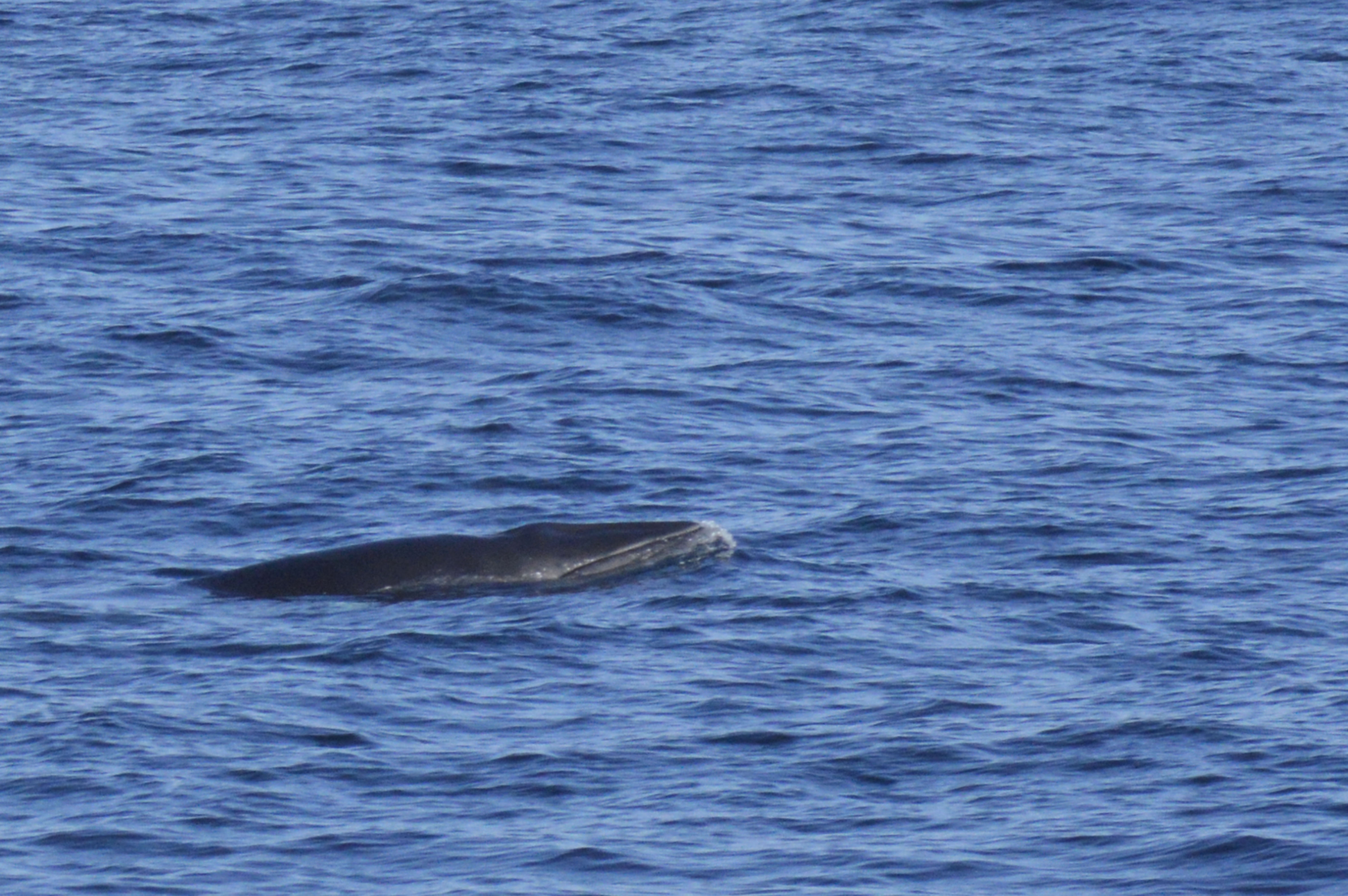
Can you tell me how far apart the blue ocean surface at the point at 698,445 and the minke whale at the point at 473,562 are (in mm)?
317

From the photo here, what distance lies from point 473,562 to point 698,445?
17.7 feet

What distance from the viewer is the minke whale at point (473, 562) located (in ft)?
78.6

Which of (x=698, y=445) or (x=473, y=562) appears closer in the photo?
(x=473, y=562)

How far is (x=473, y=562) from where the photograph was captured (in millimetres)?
24312

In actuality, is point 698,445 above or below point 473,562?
below

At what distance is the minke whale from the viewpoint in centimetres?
2397

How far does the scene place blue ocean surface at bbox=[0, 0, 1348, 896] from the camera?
18891mm

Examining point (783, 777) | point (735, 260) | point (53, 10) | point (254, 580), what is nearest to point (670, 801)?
point (783, 777)

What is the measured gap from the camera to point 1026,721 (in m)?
20.6

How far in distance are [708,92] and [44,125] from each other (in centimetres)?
1154

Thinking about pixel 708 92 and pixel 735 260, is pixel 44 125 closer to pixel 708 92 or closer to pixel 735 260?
pixel 708 92

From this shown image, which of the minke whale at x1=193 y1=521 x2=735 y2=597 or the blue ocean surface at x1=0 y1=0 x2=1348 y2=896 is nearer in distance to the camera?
the blue ocean surface at x1=0 y1=0 x2=1348 y2=896

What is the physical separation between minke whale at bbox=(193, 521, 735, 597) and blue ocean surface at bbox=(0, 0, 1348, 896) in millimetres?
317

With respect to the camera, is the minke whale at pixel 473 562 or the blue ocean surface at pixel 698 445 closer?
the blue ocean surface at pixel 698 445
